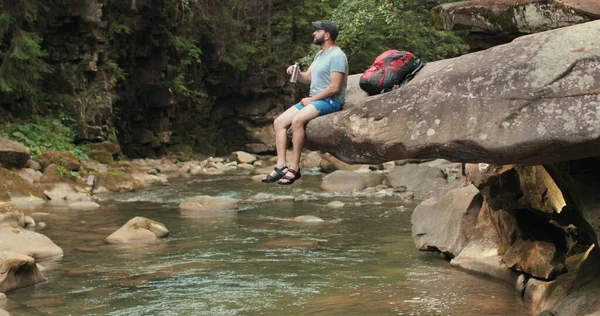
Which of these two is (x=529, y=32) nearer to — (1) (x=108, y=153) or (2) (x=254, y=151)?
(1) (x=108, y=153)

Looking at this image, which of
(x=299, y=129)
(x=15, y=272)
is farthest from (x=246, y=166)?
(x=299, y=129)

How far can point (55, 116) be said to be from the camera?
2631 cm

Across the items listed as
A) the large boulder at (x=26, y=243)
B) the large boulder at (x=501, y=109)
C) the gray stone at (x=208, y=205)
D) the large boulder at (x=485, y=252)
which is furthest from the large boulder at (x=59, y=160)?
the large boulder at (x=501, y=109)

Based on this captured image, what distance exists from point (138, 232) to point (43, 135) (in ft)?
40.4

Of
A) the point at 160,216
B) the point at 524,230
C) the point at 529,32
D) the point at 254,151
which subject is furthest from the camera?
the point at 254,151

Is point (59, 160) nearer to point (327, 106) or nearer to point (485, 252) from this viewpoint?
point (485, 252)

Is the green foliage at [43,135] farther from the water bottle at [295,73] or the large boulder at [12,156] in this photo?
the water bottle at [295,73]

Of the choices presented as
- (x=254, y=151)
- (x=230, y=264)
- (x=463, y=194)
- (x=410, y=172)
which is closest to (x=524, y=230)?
(x=463, y=194)

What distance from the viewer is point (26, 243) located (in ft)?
38.1

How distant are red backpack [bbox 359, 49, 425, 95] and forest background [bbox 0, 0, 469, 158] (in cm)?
984

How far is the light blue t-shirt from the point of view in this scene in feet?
24.1

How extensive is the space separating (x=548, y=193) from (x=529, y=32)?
2223mm

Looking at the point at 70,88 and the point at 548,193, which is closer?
the point at 548,193

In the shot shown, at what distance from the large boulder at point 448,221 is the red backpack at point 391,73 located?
14.4ft
